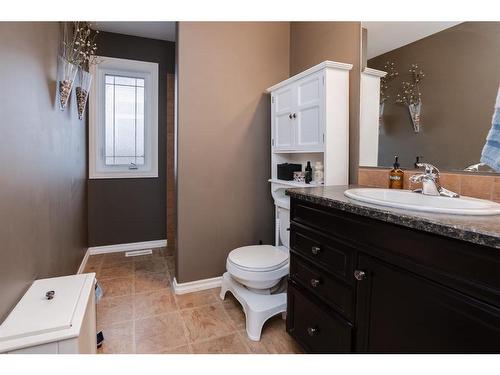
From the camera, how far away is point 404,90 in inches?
60.0

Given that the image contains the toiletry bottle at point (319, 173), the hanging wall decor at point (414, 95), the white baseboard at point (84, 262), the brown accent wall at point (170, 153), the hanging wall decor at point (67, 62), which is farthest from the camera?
the brown accent wall at point (170, 153)

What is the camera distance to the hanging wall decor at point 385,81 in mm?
1573

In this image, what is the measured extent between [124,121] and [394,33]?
289 centimetres

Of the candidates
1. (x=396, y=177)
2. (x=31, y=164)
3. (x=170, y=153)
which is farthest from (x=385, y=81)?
(x=170, y=153)

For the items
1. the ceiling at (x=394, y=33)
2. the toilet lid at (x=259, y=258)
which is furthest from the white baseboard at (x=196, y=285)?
the ceiling at (x=394, y=33)

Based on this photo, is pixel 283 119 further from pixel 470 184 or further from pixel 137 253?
pixel 137 253

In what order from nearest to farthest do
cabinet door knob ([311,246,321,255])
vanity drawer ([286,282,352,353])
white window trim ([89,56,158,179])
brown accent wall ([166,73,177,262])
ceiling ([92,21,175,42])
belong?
vanity drawer ([286,282,352,353]) → cabinet door knob ([311,246,321,255]) → ceiling ([92,21,175,42]) → white window trim ([89,56,158,179]) → brown accent wall ([166,73,177,262])

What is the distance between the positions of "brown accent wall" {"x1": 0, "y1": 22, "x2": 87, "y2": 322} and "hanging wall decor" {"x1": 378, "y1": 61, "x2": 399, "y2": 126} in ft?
6.03

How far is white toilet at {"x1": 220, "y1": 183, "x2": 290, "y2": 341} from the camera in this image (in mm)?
1724

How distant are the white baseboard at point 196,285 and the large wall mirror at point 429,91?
154cm

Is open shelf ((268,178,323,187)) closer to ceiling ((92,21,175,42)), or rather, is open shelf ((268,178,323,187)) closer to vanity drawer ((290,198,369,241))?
vanity drawer ((290,198,369,241))

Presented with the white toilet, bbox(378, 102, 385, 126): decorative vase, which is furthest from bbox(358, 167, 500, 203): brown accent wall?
the white toilet

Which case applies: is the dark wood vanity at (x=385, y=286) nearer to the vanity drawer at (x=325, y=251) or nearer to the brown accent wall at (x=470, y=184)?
the vanity drawer at (x=325, y=251)
